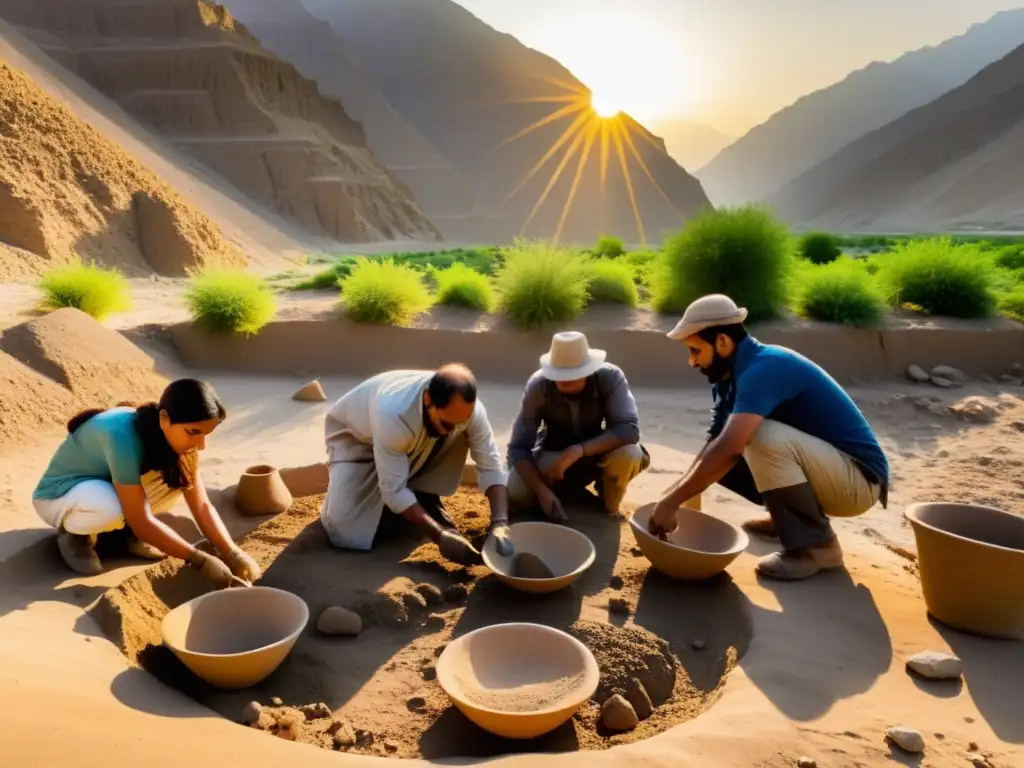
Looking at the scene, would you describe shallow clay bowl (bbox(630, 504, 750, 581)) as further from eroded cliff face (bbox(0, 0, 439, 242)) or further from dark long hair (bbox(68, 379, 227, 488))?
eroded cliff face (bbox(0, 0, 439, 242))

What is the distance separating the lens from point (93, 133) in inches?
503

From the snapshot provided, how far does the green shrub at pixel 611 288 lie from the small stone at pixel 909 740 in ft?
18.4

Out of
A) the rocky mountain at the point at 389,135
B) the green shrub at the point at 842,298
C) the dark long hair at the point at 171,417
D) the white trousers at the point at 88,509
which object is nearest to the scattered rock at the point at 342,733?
the dark long hair at the point at 171,417

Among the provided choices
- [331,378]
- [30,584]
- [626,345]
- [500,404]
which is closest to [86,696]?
[30,584]

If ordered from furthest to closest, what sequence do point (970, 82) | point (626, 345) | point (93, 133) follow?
1. point (970, 82)
2. point (93, 133)
3. point (626, 345)

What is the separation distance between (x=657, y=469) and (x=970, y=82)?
64.4m

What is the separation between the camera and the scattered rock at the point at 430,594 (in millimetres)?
2723

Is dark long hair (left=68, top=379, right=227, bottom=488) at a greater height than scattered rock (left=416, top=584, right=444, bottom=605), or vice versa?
dark long hair (left=68, top=379, right=227, bottom=488)

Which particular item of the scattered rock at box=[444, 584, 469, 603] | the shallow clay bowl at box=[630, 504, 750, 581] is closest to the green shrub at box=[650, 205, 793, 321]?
the shallow clay bowl at box=[630, 504, 750, 581]

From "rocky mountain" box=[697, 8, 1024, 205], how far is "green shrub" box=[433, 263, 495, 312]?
113774 mm

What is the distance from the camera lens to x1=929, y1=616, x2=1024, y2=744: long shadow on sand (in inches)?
78.9

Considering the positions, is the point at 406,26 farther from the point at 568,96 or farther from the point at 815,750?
the point at 815,750

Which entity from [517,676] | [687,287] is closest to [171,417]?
[517,676]

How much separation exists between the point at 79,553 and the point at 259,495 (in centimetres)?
87
